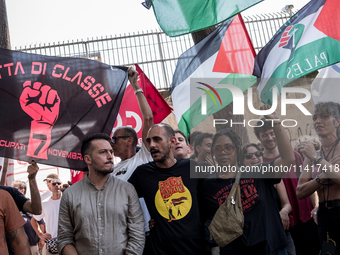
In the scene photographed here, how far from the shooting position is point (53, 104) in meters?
4.08

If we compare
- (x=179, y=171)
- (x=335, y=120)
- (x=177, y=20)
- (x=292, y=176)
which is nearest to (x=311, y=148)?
(x=335, y=120)

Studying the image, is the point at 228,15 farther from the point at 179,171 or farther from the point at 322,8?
the point at 179,171

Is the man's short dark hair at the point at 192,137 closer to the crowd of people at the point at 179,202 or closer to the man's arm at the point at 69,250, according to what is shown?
the crowd of people at the point at 179,202

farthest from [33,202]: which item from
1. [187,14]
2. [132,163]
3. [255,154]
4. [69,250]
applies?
[187,14]

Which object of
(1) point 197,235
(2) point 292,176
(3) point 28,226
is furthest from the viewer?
(3) point 28,226

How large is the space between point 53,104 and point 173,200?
2.07 m

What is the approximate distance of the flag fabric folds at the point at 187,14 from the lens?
412 cm

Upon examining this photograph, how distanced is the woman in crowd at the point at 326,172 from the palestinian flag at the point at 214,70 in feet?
4.92

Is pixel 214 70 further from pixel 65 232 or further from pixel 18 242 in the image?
pixel 18 242

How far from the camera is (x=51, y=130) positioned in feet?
13.1

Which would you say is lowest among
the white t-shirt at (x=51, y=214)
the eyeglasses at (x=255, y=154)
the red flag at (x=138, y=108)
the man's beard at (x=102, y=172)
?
the white t-shirt at (x=51, y=214)

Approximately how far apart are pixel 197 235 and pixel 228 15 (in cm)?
261

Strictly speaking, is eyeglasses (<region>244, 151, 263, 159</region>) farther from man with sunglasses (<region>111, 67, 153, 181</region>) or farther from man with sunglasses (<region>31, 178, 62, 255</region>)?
man with sunglasses (<region>31, 178, 62, 255</region>)

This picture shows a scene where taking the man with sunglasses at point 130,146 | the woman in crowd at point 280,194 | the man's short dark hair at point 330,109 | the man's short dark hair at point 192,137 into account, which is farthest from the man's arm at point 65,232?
the man's short dark hair at point 330,109
